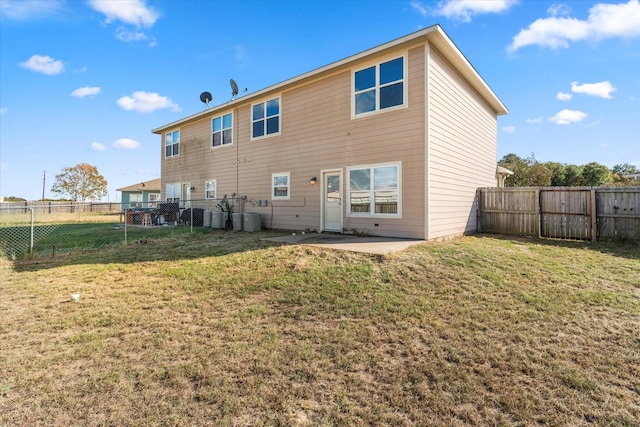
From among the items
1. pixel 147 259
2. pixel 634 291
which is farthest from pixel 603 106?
pixel 147 259

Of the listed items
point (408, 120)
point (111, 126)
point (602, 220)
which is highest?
point (111, 126)

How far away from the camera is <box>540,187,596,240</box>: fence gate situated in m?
8.91

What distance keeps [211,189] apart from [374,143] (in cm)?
908

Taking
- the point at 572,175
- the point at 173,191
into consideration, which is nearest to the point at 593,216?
the point at 173,191

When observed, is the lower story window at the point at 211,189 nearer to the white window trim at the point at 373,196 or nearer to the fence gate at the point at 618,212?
the white window trim at the point at 373,196

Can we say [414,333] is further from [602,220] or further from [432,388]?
[602,220]

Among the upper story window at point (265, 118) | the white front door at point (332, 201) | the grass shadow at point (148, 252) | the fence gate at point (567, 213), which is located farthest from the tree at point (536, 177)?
the grass shadow at point (148, 252)

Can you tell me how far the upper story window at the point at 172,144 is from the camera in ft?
55.0

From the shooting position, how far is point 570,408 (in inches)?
86.7

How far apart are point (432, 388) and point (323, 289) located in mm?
2361

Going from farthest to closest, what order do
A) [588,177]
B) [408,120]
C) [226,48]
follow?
1. [588,177]
2. [226,48]
3. [408,120]

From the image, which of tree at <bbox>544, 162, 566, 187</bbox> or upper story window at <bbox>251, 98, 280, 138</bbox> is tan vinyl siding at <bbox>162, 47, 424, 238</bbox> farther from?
tree at <bbox>544, 162, 566, 187</bbox>

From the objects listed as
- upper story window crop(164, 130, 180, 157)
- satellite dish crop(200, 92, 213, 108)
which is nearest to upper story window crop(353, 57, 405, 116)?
satellite dish crop(200, 92, 213, 108)

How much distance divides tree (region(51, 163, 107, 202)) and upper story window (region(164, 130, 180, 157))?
113ft
